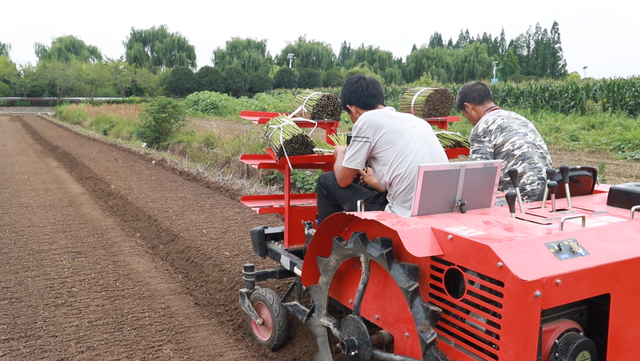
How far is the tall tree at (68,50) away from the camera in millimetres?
75562

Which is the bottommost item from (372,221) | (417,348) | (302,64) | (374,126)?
(417,348)

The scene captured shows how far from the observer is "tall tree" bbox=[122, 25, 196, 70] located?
65.5 metres

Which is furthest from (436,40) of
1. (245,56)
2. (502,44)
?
(245,56)

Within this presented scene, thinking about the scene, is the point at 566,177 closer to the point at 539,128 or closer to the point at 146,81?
the point at 539,128

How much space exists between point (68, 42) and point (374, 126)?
88.0 metres

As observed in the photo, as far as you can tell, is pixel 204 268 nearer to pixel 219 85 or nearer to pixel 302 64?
pixel 219 85

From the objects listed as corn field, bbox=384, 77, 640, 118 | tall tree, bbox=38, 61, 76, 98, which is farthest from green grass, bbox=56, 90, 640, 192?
tall tree, bbox=38, 61, 76, 98

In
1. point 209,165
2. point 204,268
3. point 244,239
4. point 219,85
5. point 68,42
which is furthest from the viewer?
point 68,42

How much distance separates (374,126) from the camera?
10.6 feet

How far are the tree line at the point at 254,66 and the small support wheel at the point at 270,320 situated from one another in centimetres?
4364

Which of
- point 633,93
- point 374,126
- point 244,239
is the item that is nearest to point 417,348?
point 374,126

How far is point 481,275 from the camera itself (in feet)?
7.61

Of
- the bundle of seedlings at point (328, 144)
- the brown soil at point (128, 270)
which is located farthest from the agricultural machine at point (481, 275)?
the brown soil at point (128, 270)

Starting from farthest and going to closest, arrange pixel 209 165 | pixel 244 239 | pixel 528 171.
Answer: pixel 209 165 < pixel 244 239 < pixel 528 171
